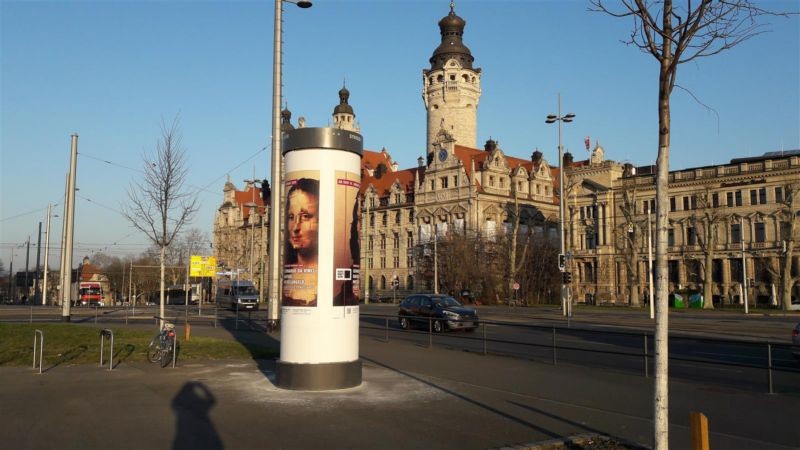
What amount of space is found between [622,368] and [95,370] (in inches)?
481

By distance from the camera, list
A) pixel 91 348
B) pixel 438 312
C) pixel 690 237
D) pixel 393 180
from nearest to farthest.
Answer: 1. pixel 91 348
2. pixel 438 312
3. pixel 690 237
4. pixel 393 180

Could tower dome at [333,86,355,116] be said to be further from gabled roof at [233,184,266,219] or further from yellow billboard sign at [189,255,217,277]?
yellow billboard sign at [189,255,217,277]

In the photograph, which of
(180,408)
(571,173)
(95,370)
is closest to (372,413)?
(180,408)

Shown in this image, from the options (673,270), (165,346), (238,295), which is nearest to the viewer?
(165,346)

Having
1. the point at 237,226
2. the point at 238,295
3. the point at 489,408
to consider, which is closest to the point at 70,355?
the point at 489,408

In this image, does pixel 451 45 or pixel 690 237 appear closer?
pixel 690 237

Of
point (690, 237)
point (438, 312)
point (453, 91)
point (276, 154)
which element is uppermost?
point (453, 91)

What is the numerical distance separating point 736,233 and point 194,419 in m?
76.4

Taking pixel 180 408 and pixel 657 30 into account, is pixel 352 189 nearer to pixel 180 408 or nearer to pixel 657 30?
pixel 180 408

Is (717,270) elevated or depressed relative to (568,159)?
depressed

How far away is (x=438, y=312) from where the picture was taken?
2714 cm

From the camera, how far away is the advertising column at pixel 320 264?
1202 cm

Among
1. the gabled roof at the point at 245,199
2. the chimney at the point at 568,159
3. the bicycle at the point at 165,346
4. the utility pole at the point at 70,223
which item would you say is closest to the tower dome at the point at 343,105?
the gabled roof at the point at 245,199

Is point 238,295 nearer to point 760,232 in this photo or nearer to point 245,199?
point 760,232
